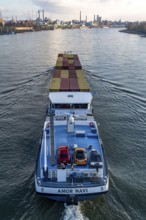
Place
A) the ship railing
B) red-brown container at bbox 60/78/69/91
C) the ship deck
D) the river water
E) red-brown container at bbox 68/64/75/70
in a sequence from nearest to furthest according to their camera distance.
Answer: the ship railing, the river water, the ship deck, red-brown container at bbox 60/78/69/91, red-brown container at bbox 68/64/75/70

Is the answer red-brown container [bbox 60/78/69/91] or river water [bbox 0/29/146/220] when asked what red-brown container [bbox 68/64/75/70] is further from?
red-brown container [bbox 60/78/69/91]

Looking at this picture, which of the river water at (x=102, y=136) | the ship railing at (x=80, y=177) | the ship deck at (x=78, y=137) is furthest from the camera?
the ship deck at (x=78, y=137)

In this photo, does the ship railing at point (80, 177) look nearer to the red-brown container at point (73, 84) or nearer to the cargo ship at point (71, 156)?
the cargo ship at point (71, 156)

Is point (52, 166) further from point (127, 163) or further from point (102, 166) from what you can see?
point (127, 163)

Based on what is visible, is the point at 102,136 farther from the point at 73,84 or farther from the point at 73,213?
the point at 73,213

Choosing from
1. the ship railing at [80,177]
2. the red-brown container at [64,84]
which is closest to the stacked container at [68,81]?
the red-brown container at [64,84]

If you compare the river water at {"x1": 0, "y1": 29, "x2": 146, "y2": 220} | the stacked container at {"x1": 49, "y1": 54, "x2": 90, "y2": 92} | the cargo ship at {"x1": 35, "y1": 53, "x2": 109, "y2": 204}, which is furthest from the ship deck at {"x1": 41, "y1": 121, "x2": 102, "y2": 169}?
the stacked container at {"x1": 49, "y1": 54, "x2": 90, "y2": 92}

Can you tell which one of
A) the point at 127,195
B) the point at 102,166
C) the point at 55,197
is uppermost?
the point at 102,166

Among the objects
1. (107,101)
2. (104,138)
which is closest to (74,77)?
(107,101)
